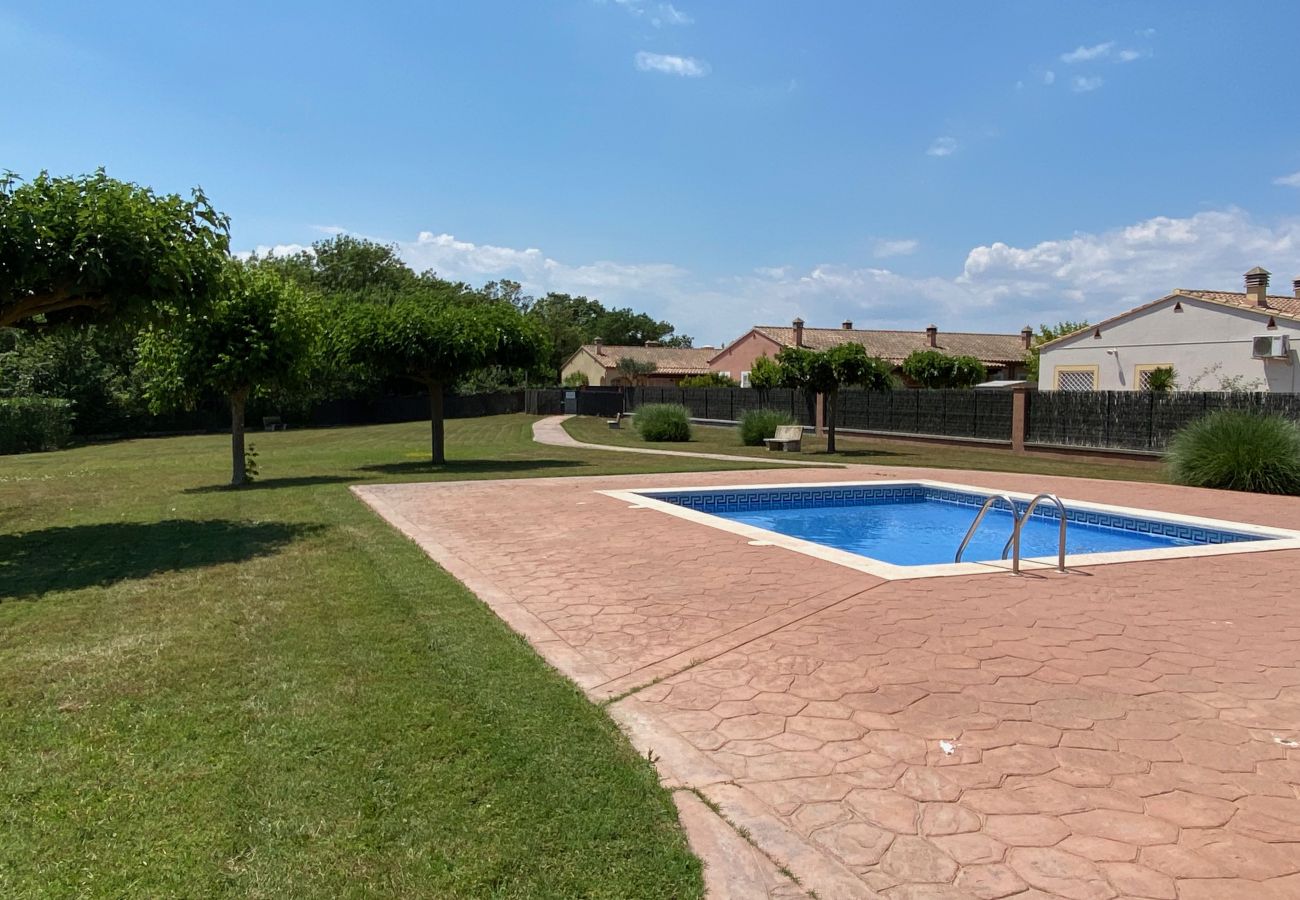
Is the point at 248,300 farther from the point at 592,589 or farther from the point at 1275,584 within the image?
the point at 1275,584

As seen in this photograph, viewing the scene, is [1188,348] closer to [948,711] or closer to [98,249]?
[948,711]

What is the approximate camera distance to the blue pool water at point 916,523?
37.9 ft

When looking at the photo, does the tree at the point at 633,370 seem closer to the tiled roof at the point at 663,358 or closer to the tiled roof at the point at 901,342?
the tiled roof at the point at 663,358

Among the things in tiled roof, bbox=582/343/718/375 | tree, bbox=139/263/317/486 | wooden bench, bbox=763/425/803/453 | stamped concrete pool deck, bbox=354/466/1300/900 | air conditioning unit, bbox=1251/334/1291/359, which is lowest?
stamped concrete pool deck, bbox=354/466/1300/900

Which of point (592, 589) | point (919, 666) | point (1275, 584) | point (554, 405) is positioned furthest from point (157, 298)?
point (554, 405)

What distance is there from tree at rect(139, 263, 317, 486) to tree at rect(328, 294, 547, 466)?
6.96ft

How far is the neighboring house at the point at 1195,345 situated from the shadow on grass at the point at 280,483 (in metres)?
25.8

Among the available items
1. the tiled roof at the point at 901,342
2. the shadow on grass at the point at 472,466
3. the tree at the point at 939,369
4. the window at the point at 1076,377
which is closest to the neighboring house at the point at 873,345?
the tiled roof at the point at 901,342

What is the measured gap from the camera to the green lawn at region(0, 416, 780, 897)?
9.80ft

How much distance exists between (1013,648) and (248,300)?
14.9 meters

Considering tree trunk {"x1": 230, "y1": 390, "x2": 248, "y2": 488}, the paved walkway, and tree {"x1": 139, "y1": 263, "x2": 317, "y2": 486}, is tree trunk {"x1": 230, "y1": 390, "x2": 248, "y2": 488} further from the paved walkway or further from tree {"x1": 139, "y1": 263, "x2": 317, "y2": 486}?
the paved walkway

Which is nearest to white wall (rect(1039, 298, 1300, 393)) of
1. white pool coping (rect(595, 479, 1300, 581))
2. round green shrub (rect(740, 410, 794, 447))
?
round green shrub (rect(740, 410, 794, 447))

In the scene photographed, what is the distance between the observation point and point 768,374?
3997 centimetres

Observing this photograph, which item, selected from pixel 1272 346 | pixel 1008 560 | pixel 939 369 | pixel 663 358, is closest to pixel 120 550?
pixel 1008 560
